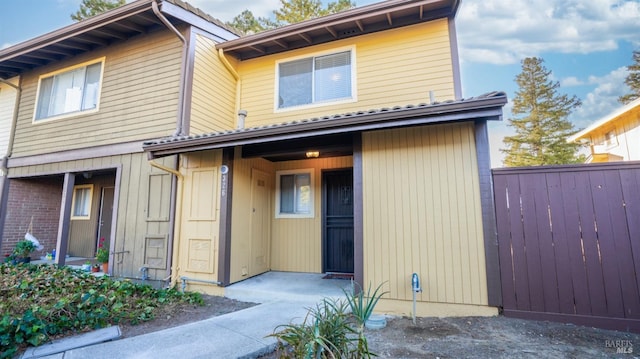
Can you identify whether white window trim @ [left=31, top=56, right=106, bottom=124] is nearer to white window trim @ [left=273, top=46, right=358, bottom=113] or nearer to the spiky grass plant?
white window trim @ [left=273, top=46, right=358, bottom=113]

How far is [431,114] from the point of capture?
3.41m

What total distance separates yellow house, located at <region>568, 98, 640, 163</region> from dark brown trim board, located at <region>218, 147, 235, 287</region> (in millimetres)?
11829

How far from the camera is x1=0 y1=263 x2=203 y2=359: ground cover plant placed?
280 cm

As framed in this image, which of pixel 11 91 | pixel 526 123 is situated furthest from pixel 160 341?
pixel 526 123

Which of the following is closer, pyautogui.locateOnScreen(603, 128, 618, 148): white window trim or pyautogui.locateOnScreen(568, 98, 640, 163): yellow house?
pyautogui.locateOnScreen(568, 98, 640, 163): yellow house

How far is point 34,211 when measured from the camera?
25.3ft

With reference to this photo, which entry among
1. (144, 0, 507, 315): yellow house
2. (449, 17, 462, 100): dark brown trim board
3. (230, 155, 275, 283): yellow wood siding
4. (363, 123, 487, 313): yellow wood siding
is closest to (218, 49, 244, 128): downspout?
(144, 0, 507, 315): yellow house

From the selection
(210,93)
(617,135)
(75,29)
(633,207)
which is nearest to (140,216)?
(210,93)

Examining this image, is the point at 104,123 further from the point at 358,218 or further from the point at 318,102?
the point at 358,218

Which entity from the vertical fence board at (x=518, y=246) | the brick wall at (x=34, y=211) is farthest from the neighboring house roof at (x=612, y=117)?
the brick wall at (x=34, y=211)

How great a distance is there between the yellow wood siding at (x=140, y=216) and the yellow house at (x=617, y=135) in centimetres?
1311

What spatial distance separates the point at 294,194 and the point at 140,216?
289 cm

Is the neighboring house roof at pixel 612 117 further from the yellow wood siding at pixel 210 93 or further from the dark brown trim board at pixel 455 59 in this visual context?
the yellow wood siding at pixel 210 93

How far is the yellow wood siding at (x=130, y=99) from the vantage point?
5668mm
